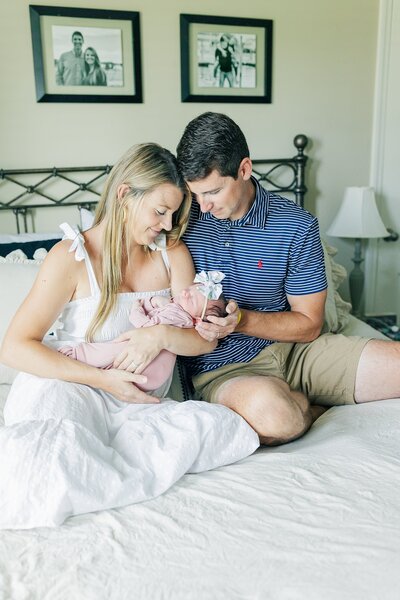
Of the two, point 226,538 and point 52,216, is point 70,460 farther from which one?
point 52,216

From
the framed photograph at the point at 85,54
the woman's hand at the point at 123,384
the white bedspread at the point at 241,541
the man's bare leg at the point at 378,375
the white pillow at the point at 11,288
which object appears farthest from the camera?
the framed photograph at the point at 85,54

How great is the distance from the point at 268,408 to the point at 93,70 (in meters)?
1.82

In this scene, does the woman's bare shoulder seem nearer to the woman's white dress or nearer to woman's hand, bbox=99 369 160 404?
the woman's white dress

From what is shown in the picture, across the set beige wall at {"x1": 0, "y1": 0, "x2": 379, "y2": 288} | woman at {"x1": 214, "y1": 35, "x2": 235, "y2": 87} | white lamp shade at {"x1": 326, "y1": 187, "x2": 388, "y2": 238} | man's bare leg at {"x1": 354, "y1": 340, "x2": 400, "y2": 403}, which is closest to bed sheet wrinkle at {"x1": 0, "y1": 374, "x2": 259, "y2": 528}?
man's bare leg at {"x1": 354, "y1": 340, "x2": 400, "y2": 403}

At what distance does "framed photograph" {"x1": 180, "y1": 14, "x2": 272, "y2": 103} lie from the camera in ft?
8.65

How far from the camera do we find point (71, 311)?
5.35 feet

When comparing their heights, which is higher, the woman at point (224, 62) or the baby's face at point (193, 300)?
the woman at point (224, 62)

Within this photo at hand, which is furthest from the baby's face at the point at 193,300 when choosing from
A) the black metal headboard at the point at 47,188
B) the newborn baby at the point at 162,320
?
the black metal headboard at the point at 47,188

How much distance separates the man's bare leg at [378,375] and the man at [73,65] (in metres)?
1.76

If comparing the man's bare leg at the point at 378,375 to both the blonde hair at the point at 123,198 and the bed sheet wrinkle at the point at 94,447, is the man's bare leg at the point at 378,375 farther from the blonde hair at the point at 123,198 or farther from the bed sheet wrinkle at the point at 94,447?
the blonde hair at the point at 123,198

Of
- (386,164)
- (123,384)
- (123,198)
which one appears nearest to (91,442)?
(123,384)

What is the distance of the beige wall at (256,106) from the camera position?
2486mm

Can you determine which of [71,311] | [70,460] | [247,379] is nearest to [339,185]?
[247,379]

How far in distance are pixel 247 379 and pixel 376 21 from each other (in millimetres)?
2270
